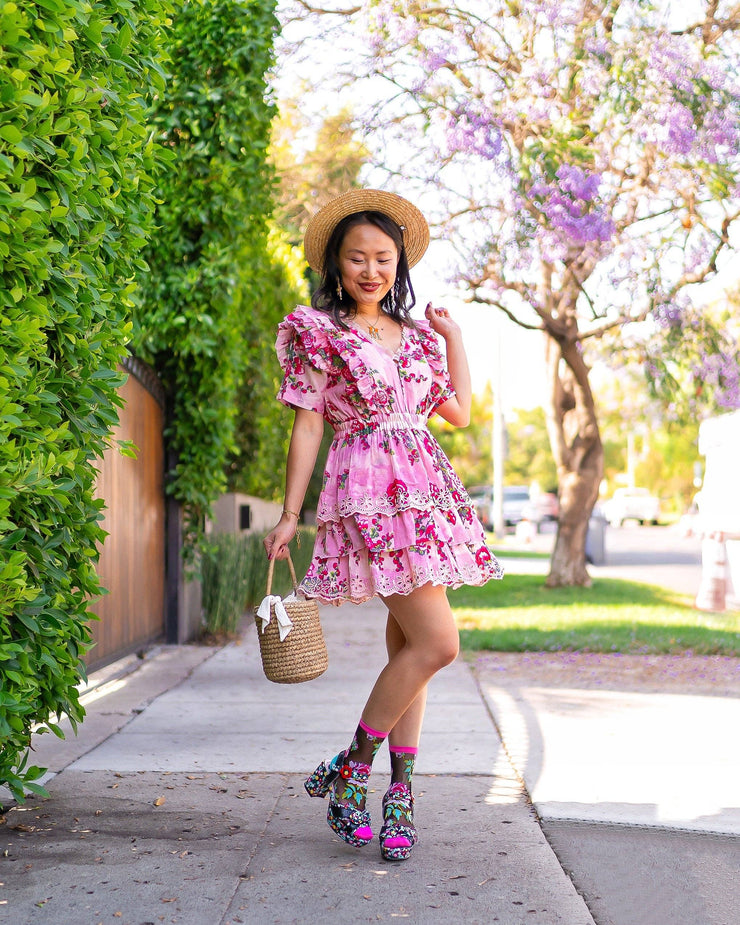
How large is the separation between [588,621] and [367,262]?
7.07m

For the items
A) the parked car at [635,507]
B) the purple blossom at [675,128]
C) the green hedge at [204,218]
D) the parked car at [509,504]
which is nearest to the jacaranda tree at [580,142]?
the purple blossom at [675,128]

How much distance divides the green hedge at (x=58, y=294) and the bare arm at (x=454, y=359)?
3.41ft

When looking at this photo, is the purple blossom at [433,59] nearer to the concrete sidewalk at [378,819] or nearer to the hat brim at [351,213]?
the concrete sidewalk at [378,819]

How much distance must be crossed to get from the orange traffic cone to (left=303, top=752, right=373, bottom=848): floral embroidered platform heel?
9105 millimetres

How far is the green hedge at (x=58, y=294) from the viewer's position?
2.83 metres

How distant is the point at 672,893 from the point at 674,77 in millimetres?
7788

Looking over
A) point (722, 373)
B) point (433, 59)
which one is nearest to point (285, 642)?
point (433, 59)

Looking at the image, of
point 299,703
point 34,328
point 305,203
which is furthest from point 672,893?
point 305,203

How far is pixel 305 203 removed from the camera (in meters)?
12.1

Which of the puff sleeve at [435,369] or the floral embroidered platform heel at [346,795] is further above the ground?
the puff sleeve at [435,369]

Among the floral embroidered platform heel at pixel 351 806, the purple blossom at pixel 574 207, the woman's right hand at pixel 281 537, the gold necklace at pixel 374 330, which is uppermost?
the purple blossom at pixel 574 207

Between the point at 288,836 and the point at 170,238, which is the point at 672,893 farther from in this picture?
the point at 170,238

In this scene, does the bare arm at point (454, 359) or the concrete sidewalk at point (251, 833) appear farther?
the bare arm at point (454, 359)

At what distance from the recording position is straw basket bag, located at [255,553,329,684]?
3340 millimetres
